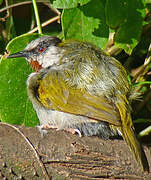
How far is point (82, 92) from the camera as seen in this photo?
3.23 m

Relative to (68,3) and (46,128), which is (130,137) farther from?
(68,3)

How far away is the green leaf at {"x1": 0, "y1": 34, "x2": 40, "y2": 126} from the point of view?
12.0ft

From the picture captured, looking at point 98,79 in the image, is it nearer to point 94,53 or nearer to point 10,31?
point 94,53

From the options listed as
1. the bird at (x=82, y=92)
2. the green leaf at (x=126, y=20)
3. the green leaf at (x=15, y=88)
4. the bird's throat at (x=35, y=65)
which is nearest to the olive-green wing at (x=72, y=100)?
the bird at (x=82, y=92)

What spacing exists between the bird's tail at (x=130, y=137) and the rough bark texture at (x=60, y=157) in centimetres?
6

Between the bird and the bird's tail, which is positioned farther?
the bird

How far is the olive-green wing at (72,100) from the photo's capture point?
3.09 meters

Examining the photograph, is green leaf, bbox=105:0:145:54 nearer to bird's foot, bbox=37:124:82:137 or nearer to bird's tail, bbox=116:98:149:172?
bird's tail, bbox=116:98:149:172

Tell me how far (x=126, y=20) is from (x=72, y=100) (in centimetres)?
103

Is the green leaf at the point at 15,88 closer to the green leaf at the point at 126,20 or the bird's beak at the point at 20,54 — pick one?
the bird's beak at the point at 20,54

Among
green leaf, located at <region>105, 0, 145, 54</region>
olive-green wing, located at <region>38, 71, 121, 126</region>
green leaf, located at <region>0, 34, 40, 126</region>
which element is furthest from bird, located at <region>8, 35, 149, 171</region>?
green leaf, located at <region>105, 0, 145, 54</region>

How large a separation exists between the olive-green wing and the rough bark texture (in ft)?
0.69

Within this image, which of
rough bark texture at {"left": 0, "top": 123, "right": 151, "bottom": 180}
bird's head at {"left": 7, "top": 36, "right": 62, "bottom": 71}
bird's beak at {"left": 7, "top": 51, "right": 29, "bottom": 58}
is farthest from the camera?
bird's head at {"left": 7, "top": 36, "right": 62, "bottom": 71}

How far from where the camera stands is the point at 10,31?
4430 mm
